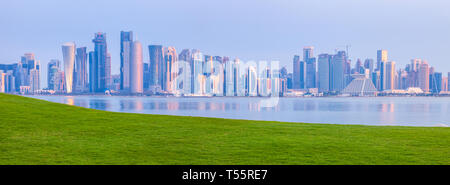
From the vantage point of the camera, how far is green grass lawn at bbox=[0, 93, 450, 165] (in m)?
9.73

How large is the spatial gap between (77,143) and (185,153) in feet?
12.9

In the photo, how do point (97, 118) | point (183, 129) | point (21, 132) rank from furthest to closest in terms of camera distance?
point (97, 118) < point (183, 129) < point (21, 132)

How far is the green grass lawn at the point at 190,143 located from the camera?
31.9ft

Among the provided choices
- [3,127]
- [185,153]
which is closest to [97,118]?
A: [3,127]

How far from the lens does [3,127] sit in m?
13.6

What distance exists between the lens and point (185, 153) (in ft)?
34.3

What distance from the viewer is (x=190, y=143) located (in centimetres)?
1200
